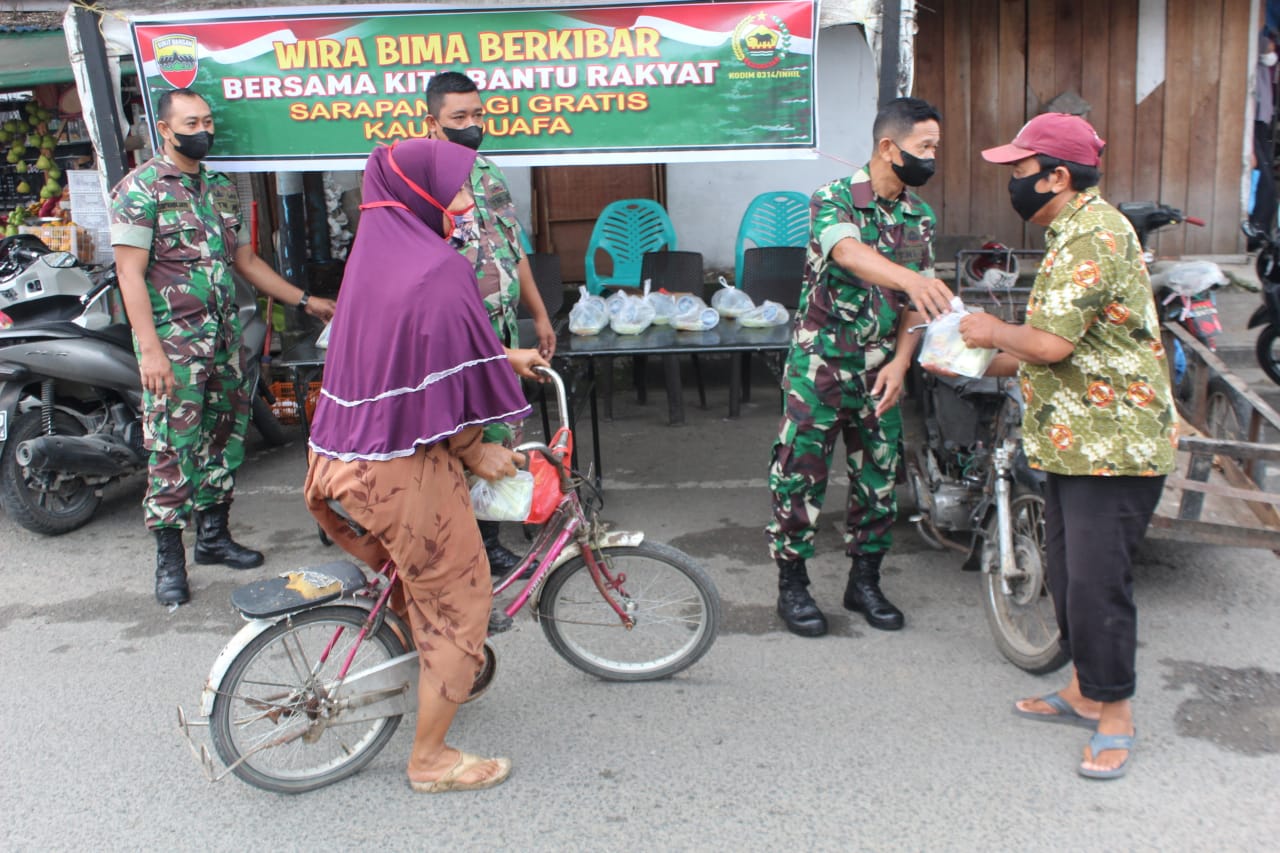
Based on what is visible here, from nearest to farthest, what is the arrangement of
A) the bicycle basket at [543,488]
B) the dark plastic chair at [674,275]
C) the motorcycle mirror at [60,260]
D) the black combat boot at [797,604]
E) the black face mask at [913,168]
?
the bicycle basket at [543,488] → the black face mask at [913,168] → the black combat boot at [797,604] → the motorcycle mirror at [60,260] → the dark plastic chair at [674,275]

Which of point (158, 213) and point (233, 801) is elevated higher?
point (158, 213)

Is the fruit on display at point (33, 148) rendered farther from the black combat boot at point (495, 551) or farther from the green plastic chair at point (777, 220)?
the black combat boot at point (495, 551)

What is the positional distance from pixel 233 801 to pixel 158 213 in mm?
2350

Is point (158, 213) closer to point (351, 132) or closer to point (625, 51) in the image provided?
point (351, 132)

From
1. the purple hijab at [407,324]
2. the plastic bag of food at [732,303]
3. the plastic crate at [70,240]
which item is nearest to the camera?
the purple hijab at [407,324]

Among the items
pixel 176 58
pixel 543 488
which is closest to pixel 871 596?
pixel 543 488

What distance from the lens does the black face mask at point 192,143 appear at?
13.6 feet

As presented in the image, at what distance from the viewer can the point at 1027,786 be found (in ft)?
9.44

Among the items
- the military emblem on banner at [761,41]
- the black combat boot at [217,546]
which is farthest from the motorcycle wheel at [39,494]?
the military emblem on banner at [761,41]

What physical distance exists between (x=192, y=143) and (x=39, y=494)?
1958 mm

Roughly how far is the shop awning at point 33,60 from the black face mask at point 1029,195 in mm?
6209

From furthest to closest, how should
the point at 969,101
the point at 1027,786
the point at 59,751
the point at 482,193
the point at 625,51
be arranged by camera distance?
the point at 969,101 → the point at 625,51 → the point at 482,193 → the point at 59,751 → the point at 1027,786

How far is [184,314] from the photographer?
424 centimetres

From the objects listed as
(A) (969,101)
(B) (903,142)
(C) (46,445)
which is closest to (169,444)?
(C) (46,445)
